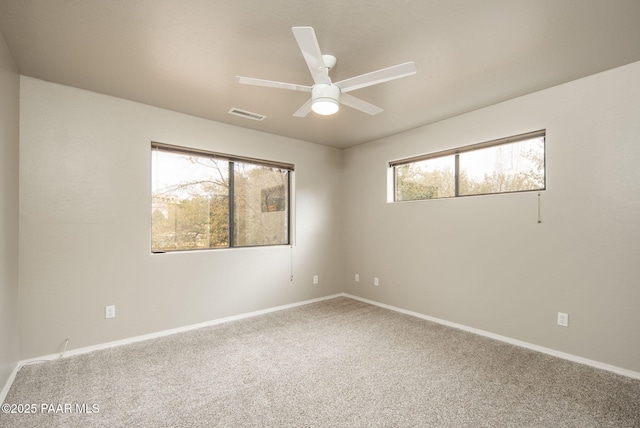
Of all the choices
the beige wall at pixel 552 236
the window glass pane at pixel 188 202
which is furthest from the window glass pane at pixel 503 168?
the window glass pane at pixel 188 202

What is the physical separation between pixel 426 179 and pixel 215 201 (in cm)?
277

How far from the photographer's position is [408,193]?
4262mm

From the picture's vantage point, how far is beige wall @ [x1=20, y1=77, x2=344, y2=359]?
2.65 meters

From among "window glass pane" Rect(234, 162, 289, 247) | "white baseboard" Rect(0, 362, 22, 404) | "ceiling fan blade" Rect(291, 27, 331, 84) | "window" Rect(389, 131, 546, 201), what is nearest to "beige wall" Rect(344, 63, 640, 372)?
"window" Rect(389, 131, 546, 201)

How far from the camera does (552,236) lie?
111 inches

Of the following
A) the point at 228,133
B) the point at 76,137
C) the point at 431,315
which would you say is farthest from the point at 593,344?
the point at 76,137

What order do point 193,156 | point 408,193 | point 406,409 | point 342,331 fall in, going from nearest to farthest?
1. point 406,409
2. point 342,331
3. point 193,156
4. point 408,193

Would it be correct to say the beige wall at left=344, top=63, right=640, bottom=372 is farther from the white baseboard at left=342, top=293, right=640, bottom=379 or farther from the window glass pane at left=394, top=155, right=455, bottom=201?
the window glass pane at left=394, top=155, right=455, bottom=201

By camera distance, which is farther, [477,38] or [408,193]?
[408,193]

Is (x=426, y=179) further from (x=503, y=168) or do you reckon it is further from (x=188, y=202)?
(x=188, y=202)

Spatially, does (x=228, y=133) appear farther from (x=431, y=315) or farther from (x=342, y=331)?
(x=431, y=315)

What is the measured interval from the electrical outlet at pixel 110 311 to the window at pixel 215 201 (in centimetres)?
67

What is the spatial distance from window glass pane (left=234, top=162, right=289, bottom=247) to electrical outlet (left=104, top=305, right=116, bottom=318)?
1.49 m

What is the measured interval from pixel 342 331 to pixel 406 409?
1.46 meters
